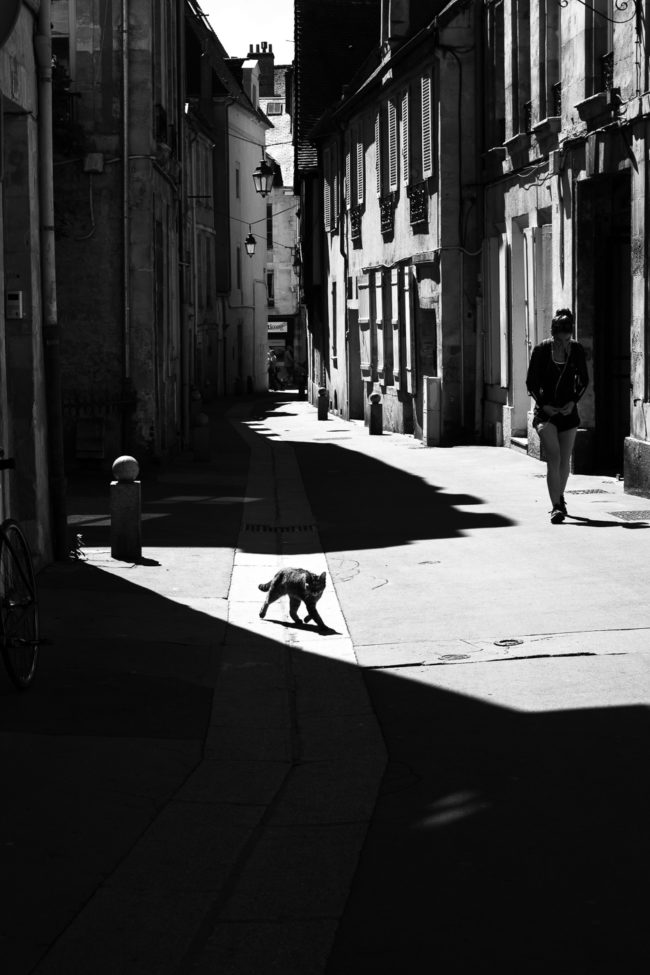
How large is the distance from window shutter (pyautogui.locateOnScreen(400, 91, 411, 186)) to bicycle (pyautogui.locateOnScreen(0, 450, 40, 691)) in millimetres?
23118

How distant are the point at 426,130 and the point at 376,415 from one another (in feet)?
21.0

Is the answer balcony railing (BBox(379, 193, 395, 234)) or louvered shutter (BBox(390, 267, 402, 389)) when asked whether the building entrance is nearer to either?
louvered shutter (BBox(390, 267, 402, 389))

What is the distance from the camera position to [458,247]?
26.6m

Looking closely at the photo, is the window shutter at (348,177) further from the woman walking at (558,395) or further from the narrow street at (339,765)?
the narrow street at (339,765)

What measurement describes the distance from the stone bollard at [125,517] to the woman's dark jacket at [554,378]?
4.19m

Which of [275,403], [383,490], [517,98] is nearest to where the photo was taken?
[383,490]

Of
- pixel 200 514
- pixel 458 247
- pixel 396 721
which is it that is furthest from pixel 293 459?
pixel 396 721

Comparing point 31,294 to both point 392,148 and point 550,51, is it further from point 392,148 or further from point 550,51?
point 392,148

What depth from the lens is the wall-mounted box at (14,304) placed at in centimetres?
1086

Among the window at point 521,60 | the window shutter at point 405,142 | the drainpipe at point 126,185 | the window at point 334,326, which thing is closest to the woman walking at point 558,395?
the drainpipe at point 126,185

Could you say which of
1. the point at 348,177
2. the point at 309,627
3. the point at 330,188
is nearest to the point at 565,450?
the point at 309,627

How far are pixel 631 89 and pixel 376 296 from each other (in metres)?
18.5

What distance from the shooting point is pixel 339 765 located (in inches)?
246

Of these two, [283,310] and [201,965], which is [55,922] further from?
[283,310]
